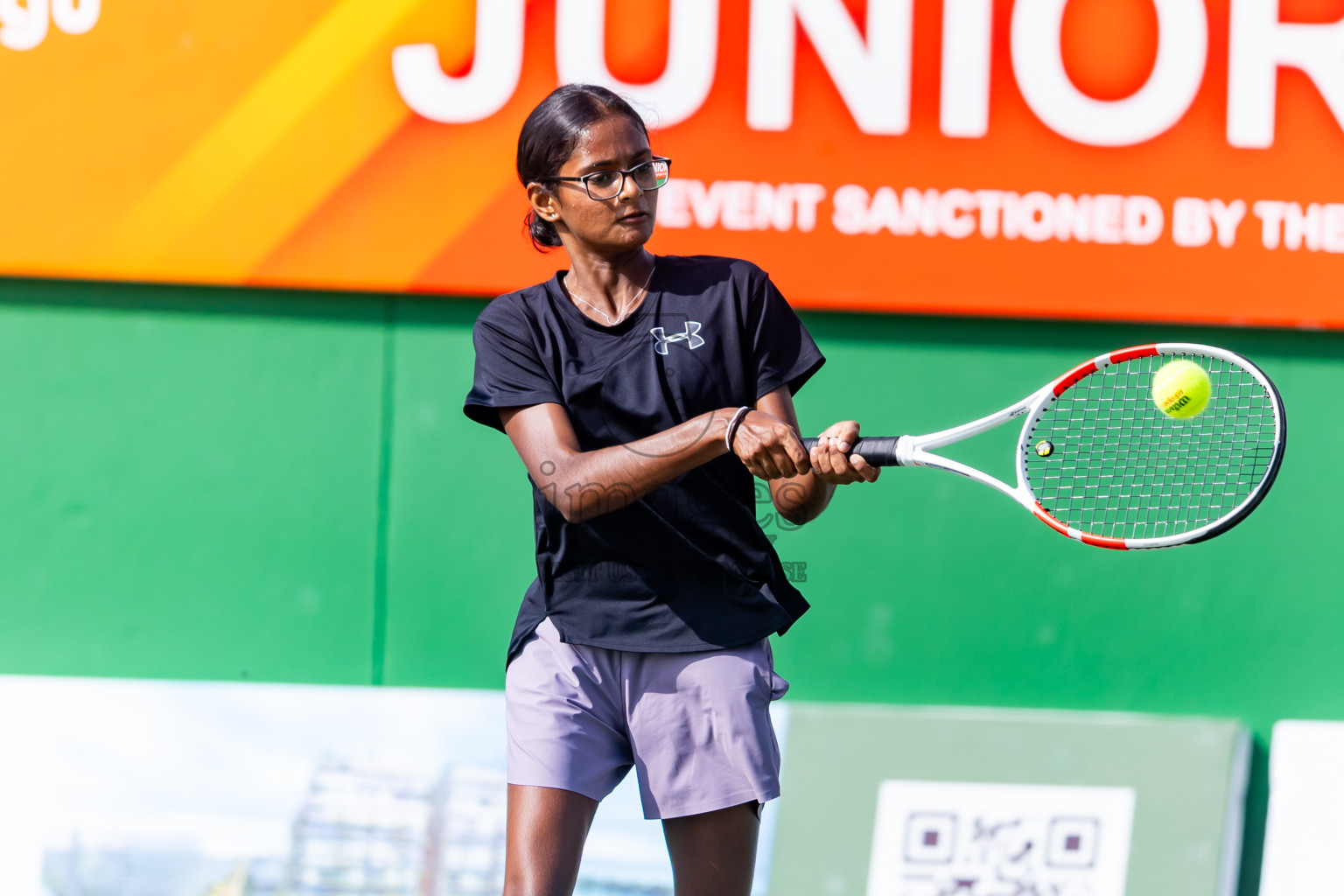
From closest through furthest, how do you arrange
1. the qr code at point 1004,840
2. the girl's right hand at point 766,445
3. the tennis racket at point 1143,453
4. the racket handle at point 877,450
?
1. the girl's right hand at point 766,445
2. the racket handle at point 877,450
3. the tennis racket at point 1143,453
4. the qr code at point 1004,840

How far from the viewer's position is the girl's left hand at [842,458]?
1.97 metres

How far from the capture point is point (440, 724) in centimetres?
354

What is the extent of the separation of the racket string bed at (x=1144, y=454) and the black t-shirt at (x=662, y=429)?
1245 mm

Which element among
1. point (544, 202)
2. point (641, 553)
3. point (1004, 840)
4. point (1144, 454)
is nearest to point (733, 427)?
point (641, 553)

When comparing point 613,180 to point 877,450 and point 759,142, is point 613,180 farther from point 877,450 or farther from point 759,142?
point 759,142

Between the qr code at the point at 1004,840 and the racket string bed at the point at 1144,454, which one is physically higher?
the racket string bed at the point at 1144,454

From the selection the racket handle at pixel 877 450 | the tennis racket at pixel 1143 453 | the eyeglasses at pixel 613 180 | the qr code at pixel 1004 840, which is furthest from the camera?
the qr code at pixel 1004 840

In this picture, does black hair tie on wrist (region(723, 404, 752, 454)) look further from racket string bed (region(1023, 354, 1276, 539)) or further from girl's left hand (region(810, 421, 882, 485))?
racket string bed (region(1023, 354, 1276, 539))

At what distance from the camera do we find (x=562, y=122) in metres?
2.14

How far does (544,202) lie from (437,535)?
5.69 ft

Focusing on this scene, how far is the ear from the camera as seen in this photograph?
220cm

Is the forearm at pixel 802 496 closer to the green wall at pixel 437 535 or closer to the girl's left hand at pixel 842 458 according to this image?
the girl's left hand at pixel 842 458

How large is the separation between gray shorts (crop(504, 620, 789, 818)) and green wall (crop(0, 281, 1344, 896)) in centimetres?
162

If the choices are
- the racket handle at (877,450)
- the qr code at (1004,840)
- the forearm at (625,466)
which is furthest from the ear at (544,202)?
the qr code at (1004,840)
